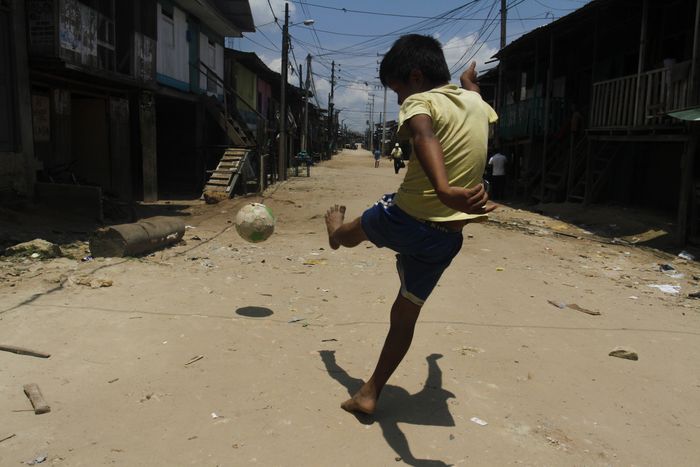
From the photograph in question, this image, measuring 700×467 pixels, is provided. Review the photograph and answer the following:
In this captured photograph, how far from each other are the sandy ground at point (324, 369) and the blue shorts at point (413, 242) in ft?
2.47

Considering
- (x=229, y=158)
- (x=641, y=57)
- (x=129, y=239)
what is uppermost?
(x=641, y=57)

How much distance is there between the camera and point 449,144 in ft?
8.45

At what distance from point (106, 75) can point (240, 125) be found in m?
8.74

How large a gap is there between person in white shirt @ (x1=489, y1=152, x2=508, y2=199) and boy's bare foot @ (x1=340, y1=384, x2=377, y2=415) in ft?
49.5

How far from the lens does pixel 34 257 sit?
6426 millimetres

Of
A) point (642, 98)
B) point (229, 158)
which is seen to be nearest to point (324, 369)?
point (642, 98)

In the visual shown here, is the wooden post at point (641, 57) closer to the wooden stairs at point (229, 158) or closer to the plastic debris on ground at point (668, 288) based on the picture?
the plastic debris on ground at point (668, 288)

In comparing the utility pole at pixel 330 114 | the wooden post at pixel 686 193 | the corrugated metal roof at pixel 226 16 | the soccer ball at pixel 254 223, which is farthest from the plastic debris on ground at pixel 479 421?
the utility pole at pixel 330 114

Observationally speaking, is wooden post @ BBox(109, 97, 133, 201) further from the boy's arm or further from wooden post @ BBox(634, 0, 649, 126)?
the boy's arm

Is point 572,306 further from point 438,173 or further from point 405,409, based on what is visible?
point 438,173

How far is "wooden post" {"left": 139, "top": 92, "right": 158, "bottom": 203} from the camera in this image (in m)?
14.6

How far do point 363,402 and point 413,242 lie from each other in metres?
0.89

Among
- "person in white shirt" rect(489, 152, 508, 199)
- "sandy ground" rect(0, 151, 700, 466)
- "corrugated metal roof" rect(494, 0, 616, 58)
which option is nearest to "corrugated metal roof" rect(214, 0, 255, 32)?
"corrugated metal roof" rect(494, 0, 616, 58)

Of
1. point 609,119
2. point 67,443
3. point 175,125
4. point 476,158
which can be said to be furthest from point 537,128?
point 67,443
